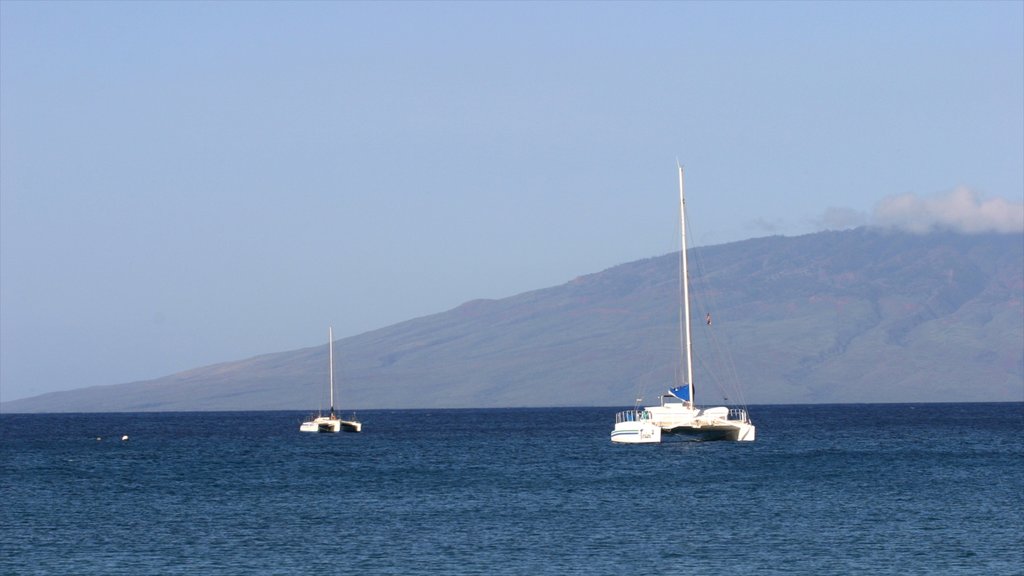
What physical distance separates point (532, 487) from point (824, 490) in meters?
14.3

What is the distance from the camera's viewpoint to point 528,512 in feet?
217

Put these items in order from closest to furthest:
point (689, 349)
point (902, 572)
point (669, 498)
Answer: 1. point (902, 572)
2. point (669, 498)
3. point (689, 349)

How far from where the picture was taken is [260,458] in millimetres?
111688

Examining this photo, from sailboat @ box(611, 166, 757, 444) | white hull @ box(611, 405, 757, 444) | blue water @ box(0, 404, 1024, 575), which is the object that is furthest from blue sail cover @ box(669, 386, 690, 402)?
blue water @ box(0, 404, 1024, 575)

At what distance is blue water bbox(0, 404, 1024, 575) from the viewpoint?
51.0m

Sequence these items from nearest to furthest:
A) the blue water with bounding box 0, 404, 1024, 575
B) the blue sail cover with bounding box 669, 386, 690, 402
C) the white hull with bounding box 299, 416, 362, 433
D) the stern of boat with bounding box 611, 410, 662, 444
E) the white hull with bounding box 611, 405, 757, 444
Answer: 1. the blue water with bounding box 0, 404, 1024, 575
2. the blue sail cover with bounding box 669, 386, 690, 402
3. the white hull with bounding box 611, 405, 757, 444
4. the stern of boat with bounding box 611, 410, 662, 444
5. the white hull with bounding box 299, 416, 362, 433

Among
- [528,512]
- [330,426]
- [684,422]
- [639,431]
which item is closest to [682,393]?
[684,422]

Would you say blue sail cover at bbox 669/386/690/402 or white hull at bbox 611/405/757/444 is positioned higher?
blue sail cover at bbox 669/386/690/402

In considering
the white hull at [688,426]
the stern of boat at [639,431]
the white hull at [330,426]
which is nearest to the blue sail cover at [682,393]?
the white hull at [688,426]

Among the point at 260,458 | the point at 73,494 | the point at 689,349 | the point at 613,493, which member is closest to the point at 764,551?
the point at 613,493

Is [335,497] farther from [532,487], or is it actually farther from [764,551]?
[764,551]

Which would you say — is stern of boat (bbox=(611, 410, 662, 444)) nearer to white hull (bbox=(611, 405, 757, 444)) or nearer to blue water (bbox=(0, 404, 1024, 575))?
white hull (bbox=(611, 405, 757, 444))

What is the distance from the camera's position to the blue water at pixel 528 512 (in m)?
51.0

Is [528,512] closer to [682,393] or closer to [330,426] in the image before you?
[682,393]
